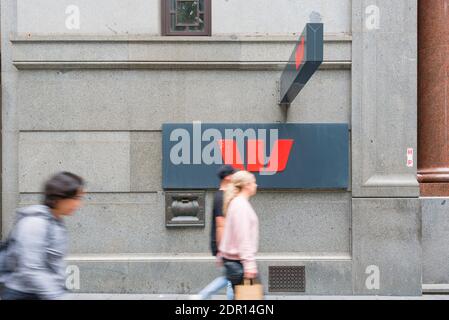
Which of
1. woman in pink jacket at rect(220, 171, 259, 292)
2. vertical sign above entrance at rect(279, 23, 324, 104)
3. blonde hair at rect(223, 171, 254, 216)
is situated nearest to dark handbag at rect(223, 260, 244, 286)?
woman in pink jacket at rect(220, 171, 259, 292)

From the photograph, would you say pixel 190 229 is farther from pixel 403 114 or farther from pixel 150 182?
pixel 403 114

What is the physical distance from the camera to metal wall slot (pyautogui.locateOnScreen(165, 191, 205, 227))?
23.1 feet

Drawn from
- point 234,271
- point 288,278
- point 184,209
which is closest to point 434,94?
point 288,278

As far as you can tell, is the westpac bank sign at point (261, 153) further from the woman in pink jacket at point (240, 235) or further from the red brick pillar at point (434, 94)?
the woman in pink jacket at point (240, 235)

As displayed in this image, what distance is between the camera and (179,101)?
7.13m

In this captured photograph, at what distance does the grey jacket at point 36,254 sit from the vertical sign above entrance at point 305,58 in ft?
11.6

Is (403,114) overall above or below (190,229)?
above

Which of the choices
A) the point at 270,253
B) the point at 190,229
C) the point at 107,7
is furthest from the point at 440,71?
the point at 107,7

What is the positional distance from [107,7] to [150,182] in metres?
2.92

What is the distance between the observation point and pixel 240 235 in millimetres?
4305

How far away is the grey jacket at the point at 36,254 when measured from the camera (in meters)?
2.89

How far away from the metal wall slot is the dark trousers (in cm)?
412

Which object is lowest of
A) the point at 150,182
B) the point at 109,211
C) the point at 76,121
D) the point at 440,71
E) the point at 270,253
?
the point at 270,253

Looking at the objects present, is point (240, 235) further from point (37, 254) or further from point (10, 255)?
point (10, 255)
